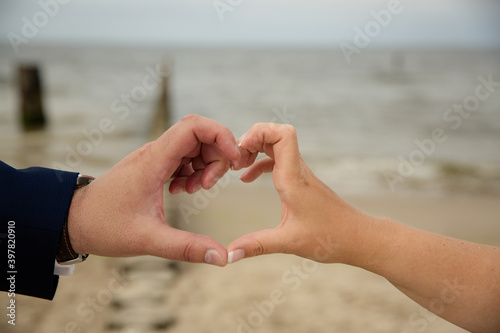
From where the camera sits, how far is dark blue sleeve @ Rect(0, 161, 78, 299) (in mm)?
1673

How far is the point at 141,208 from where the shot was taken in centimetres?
171

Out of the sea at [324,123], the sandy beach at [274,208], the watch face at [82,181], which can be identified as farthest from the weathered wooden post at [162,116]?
the watch face at [82,181]

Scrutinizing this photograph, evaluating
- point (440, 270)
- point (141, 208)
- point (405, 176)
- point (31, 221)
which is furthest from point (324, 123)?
point (31, 221)

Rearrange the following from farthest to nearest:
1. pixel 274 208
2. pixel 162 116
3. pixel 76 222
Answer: pixel 162 116, pixel 274 208, pixel 76 222

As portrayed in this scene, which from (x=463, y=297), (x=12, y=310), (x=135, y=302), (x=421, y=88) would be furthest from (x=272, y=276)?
(x=421, y=88)

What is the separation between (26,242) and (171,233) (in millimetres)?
570

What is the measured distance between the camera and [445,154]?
33.6ft

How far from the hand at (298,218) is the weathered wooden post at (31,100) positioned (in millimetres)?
12390

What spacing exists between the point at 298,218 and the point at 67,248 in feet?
3.14

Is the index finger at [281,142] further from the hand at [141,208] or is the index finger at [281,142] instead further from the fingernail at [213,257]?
the fingernail at [213,257]

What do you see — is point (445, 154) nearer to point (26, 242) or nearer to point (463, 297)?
point (463, 297)

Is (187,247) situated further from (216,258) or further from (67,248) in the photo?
(67,248)

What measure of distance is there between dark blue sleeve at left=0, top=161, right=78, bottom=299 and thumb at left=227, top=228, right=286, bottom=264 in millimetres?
703

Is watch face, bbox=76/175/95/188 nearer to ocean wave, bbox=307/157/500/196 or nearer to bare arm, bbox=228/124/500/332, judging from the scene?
bare arm, bbox=228/124/500/332
